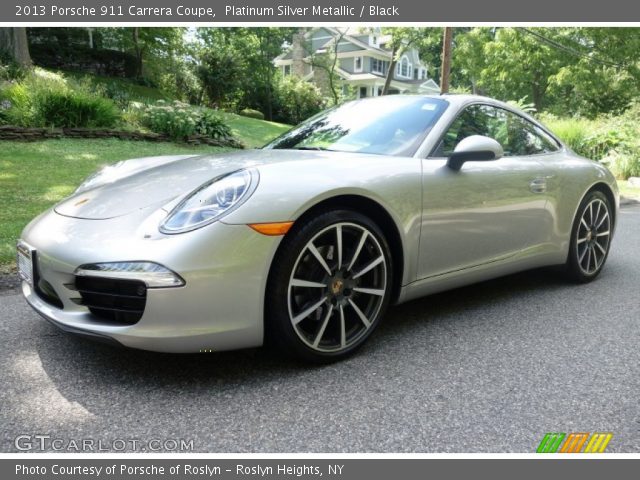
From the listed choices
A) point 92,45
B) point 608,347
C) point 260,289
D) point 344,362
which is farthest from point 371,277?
point 92,45

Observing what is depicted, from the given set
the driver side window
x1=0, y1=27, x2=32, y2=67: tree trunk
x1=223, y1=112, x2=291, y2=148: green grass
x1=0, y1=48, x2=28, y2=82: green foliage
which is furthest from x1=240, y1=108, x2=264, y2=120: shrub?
the driver side window

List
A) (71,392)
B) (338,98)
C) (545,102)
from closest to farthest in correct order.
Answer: (71,392) → (338,98) → (545,102)

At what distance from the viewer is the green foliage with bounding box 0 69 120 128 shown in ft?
34.1

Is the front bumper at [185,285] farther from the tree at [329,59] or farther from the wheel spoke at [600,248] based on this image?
the tree at [329,59]

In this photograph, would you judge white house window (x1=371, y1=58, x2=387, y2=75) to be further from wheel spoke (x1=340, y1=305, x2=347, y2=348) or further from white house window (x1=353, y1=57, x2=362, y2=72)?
wheel spoke (x1=340, y1=305, x2=347, y2=348)

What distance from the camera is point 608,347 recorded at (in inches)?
116

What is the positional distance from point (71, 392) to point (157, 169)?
1343mm

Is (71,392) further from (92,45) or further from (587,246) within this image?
(92,45)

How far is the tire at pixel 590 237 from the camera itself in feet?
13.4

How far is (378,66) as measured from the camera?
47.6 meters

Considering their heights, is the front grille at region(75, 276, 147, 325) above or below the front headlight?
below

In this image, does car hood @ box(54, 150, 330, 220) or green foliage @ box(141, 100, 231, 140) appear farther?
green foliage @ box(141, 100, 231, 140)

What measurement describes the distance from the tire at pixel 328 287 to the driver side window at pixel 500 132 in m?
0.82
